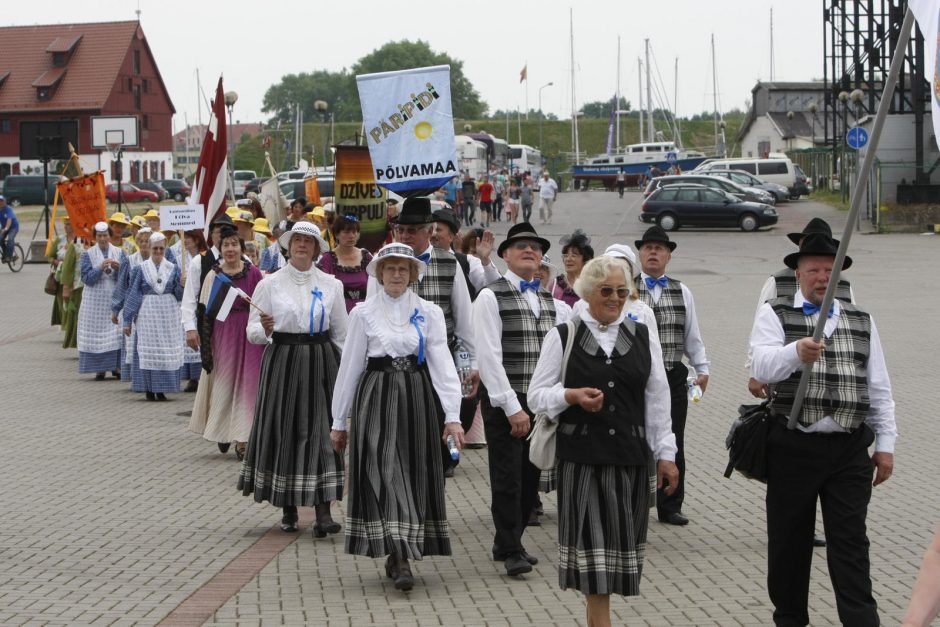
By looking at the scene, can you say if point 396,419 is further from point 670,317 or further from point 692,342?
point 692,342

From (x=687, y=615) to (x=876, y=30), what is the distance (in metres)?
44.6

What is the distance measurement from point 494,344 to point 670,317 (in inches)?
62.5

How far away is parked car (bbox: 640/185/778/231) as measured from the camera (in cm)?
4222

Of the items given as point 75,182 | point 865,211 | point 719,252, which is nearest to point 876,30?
point 865,211

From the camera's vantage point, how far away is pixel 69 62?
84062 mm

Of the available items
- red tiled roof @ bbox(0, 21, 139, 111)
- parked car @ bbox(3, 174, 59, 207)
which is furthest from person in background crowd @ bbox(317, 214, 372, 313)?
red tiled roof @ bbox(0, 21, 139, 111)

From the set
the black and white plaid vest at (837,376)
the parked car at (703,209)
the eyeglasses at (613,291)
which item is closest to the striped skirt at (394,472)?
the eyeglasses at (613,291)

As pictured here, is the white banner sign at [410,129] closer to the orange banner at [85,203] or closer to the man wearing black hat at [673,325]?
the man wearing black hat at [673,325]

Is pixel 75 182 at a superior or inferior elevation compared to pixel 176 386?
superior

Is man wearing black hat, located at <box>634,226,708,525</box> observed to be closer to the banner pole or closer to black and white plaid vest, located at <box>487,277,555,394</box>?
black and white plaid vest, located at <box>487,277,555,394</box>

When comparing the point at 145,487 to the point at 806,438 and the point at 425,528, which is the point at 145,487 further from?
the point at 806,438

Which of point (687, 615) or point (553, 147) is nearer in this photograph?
point (687, 615)

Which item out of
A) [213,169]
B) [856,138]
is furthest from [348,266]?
[856,138]

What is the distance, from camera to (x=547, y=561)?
748 centimetres
